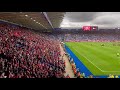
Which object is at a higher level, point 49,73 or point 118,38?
point 118,38

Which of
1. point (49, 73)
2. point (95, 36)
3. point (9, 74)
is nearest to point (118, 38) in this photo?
point (95, 36)
